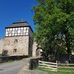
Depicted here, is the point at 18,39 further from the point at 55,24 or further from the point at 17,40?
the point at 55,24

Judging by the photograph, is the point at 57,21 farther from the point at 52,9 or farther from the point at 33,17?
the point at 33,17

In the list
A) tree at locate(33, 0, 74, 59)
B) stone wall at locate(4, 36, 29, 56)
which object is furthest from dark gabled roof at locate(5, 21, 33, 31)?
tree at locate(33, 0, 74, 59)

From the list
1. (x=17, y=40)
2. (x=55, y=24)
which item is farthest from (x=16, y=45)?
(x=55, y=24)

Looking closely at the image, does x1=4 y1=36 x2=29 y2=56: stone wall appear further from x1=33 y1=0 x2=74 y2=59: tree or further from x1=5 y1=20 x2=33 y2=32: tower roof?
x1=33 y1=0 x2=74 y2=59: tree

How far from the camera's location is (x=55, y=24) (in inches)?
1336

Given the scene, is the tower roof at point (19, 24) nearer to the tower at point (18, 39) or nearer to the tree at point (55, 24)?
the tower at point (18, 39)

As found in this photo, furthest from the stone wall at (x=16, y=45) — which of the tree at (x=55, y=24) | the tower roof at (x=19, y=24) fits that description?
the tree at (x=55, y=24)

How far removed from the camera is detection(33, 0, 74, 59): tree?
3381 centimetres

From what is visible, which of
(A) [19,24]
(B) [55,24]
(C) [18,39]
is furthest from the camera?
(A) [19,24]

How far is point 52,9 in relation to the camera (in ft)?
117

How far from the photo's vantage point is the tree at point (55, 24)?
3381 cm

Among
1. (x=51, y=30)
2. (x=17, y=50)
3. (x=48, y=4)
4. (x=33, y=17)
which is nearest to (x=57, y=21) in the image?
(x=51, y=30)

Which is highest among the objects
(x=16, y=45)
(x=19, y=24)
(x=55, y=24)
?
(x=19, y=24)

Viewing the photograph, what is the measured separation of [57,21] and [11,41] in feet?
162
